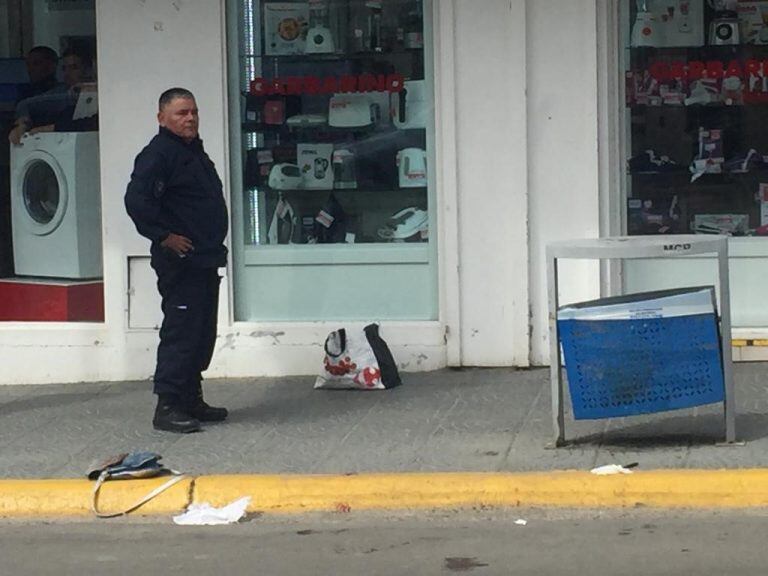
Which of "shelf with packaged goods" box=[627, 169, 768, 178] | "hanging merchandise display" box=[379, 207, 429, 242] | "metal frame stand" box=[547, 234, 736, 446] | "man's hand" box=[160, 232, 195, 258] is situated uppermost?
"shelf with packaged goods" box=[627, 169, 768, 178]

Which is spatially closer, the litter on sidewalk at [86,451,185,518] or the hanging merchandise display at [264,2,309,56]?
the litter on sidewalk at [86,451,185,518]

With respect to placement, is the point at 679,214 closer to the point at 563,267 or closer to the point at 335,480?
the point at 563,267

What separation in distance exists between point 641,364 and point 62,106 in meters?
4.73

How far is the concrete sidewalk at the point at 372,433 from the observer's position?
7855mm

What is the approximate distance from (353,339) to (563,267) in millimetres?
1424

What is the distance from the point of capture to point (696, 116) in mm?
10234

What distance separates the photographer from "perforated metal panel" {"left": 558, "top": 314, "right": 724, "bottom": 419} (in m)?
7.76

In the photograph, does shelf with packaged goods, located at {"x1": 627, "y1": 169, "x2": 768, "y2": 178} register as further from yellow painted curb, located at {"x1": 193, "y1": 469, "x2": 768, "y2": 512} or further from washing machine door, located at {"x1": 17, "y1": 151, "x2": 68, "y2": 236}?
washing machine door, located at {"x1": 17, "y1": 151, "x2": 68, "y2": 236}

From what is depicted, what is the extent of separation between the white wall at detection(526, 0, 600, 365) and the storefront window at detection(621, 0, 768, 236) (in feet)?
1.39

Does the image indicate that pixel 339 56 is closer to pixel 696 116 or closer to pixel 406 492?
pixel 696 116

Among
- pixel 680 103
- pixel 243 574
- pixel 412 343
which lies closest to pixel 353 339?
pixel 412 343

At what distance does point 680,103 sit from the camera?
10.2 m

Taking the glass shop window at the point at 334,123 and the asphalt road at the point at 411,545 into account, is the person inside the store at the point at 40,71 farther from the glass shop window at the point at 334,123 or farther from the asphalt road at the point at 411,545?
the asphalt road at the point at 411,545

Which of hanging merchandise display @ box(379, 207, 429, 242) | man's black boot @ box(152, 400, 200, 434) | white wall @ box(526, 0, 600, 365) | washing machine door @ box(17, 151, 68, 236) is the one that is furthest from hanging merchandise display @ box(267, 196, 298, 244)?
man's black boot @ box(152, 400, 200, 434)
